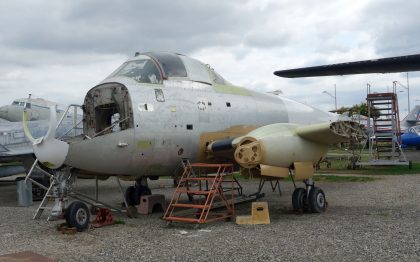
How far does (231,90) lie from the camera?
35.6 feet

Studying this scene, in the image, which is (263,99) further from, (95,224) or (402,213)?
(95,224)

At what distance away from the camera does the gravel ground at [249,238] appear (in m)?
6.07

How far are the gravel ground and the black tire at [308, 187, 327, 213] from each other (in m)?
0.19

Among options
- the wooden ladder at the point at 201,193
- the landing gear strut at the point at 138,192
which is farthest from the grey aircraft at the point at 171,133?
the landing gear strut at the point at 138,192

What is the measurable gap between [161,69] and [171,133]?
1.46 meters

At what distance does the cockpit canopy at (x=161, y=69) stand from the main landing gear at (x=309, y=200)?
3183 mm

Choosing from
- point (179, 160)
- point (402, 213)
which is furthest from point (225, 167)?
point (402, 213)

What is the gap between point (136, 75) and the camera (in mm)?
9430

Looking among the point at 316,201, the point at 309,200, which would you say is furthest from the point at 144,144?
the point at 316,201

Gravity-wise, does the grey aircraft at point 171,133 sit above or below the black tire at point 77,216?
above

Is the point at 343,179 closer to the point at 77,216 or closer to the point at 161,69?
the point at 161,69

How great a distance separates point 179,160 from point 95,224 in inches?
83.9

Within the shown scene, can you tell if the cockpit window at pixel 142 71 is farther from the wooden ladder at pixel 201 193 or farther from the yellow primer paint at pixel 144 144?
the wooden ladder at pixel 201 193

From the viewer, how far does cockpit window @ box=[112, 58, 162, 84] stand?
30.9 ft
